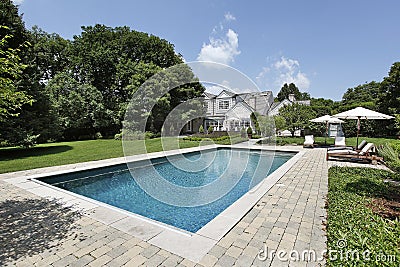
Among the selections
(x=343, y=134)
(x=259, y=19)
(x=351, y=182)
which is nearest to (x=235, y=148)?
(x=259, y=19)

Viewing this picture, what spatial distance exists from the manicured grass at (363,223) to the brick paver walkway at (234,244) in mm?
217

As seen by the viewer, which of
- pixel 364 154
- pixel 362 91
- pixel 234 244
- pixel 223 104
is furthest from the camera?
pixel 362 91

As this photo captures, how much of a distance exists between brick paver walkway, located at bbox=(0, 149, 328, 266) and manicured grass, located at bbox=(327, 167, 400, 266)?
8.6 inches

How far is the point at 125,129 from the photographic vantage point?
23594mm

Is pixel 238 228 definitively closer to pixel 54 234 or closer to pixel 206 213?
pixel 206 213

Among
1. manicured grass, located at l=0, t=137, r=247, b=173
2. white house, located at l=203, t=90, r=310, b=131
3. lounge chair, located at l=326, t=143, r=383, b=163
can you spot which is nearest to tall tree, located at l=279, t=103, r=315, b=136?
manicured grass, located at l=0, t=137, r=247, b=173

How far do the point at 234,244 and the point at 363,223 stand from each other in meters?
2.36

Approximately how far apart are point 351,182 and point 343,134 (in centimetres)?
2163

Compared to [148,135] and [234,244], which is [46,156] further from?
[234,244]

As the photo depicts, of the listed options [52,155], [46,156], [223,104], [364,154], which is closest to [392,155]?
[364,154]

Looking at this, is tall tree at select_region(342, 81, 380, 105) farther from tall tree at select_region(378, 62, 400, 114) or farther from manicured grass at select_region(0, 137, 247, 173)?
manicured grass at select_region(0, 137, 247, 173)

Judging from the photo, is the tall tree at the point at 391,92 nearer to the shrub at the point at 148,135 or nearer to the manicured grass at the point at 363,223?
the manicured grass at the point at 363,223

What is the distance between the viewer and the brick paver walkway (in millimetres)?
2609

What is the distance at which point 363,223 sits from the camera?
353 centimetres
